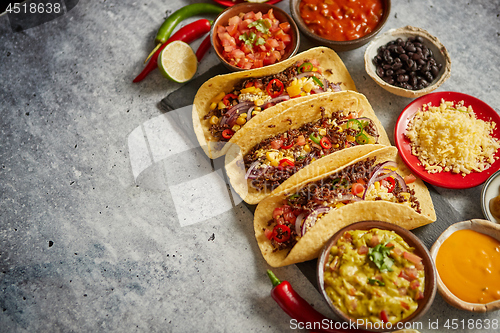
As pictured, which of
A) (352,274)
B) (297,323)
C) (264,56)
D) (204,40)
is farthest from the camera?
(204,40)

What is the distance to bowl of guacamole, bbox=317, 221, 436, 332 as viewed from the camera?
260 cm

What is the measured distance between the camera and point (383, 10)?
11.6 ft

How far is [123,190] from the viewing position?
365 centimetres

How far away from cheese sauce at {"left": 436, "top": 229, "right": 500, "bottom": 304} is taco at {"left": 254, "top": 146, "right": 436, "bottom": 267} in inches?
12.0

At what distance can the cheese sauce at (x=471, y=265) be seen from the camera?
288 cm

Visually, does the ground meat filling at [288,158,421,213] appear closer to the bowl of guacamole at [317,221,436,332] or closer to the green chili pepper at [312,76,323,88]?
the bowl of guacamole at [317,221,436,332]

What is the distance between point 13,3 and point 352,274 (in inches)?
186

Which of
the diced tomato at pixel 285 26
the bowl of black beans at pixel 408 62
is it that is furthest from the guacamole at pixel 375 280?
the diced tomato at pixel 285 26

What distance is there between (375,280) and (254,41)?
Result: 253 centimetres

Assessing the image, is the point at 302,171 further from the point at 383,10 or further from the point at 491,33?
the point at 491,33

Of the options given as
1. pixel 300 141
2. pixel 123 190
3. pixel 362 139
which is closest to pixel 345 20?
pixel 362 139

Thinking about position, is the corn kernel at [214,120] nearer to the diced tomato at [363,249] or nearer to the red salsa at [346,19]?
the red salsa at [346,19]

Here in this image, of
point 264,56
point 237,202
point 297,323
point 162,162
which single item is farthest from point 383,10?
point 297,323

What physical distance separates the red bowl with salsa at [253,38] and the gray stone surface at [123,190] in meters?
0.48
